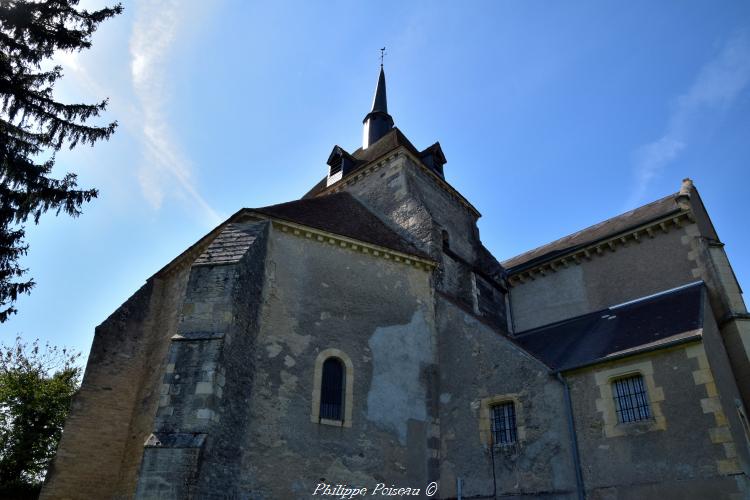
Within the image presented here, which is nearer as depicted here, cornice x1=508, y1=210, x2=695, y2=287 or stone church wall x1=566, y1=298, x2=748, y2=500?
stone church wall x1=566, y1=298, x2=748, y2=500

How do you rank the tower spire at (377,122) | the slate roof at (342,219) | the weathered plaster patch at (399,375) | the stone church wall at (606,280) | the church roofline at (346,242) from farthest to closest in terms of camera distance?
the tower spire at (377,122) < the stone church wall at (606,280) < the slate roof at (342,219) < the church roofline at (346,242) < the weathered plaster patch at (399,375)

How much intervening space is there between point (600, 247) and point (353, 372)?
8120 mm

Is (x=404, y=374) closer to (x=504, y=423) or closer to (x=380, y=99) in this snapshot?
(x=504, y=423)

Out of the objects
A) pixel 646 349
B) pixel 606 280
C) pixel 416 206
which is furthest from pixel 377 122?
pixel 646 349

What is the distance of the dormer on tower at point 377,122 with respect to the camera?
2167 cm

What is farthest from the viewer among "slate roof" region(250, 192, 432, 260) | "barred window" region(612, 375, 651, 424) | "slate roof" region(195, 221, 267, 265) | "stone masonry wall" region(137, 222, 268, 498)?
"slate roof" region(250, 192, 432, 260)

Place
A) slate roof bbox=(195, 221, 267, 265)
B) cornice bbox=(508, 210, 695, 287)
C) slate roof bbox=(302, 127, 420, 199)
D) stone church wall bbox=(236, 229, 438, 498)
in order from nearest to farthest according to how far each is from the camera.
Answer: stone church wall bbox=(236, 229, 438, 498) < slate roof bbox=(195, 221, 267, 265) < cornice bbox=(508, 210, 695, 287) < slate roof bbox=(302, 127, 420, 199)

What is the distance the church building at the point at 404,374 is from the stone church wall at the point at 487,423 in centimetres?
→ 4

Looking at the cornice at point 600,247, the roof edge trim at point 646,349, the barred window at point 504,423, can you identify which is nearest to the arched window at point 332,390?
the barred window at point 504,423

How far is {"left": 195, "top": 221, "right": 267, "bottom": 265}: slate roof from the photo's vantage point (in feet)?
34.3

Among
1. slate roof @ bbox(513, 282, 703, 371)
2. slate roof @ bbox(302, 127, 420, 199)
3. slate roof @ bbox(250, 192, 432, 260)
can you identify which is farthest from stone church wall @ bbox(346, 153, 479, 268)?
slate roof @ bbox(513, 282, 703, 371)

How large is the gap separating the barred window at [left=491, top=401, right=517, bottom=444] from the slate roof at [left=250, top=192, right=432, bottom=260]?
13.5 ft

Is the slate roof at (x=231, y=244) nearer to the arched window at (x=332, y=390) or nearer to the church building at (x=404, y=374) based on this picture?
the church building at (x=404, y=374)

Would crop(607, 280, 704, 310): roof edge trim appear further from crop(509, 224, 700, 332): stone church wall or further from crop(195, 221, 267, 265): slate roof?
crop(195, 221, 267, 265): slate roof
